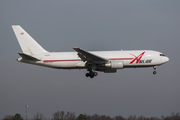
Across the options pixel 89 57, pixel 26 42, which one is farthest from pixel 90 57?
pixel 26 42

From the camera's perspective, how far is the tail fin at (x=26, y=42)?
155 feet

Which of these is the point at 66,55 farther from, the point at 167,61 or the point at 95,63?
the point at 167,61

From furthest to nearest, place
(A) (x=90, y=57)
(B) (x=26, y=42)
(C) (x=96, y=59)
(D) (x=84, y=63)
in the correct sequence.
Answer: (B) (x=26, y=42) < (D) (x=84, y=63) < (C) (x=96, y=59) < (A) (x=90, y=57)

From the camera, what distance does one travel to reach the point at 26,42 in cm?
4794

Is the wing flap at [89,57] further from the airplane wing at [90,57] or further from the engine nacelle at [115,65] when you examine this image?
the engine nacelle at [115,65]

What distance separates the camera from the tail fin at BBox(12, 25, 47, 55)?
47312mm

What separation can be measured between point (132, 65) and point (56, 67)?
12066 millimetres

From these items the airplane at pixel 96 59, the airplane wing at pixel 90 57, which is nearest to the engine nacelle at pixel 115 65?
the airplane at pixel 96 59

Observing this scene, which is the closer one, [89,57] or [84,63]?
[89,57]

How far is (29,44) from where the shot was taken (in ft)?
157

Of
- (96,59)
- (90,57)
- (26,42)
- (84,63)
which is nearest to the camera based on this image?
(90,57)

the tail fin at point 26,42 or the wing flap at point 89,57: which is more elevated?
the tail fin at point 26,42

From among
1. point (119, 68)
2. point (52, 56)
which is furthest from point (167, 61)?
point (52, 56)

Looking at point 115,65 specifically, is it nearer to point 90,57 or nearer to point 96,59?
point 96,59
